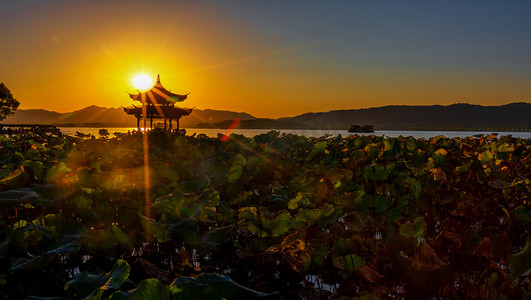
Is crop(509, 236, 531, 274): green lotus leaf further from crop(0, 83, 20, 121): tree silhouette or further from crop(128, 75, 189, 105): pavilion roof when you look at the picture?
crop(0, 83, 20, 121): tree silhouette

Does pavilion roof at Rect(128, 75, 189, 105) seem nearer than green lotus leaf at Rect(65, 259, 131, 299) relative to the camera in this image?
No

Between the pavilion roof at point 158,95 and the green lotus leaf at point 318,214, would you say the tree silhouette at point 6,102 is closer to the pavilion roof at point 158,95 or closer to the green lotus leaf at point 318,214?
the pavilion roof at point 158,95

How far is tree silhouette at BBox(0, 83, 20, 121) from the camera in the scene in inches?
2117

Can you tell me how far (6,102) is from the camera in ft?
181

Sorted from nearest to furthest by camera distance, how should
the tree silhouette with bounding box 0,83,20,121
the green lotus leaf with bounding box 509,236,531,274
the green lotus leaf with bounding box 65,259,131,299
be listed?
the green lotus leaf with bounding box 65,259,131,299 → the green lotus leaf with bounding box 509,236,531,274 → the tree silhouette with bounding box 0,83,20,121

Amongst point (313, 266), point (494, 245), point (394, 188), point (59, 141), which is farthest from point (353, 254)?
point (59, 141)

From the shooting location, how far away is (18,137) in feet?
22.4

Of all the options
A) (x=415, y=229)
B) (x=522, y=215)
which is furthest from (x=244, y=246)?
(x=522, y=215)

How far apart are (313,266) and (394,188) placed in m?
1.55

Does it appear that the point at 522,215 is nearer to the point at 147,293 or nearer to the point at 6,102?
the point at 147,293

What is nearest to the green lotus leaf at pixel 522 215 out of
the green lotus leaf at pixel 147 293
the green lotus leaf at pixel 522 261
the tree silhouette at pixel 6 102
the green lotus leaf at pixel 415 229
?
the green lotus leaf at pixel 415 229

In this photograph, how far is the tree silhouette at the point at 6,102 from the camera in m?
53.8

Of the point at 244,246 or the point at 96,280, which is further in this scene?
the point at 244,246

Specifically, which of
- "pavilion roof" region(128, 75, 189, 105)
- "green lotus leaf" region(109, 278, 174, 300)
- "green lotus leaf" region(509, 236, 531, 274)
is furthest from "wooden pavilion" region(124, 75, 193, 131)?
"green lotus leaf" region(109, 278, 174, 300)
